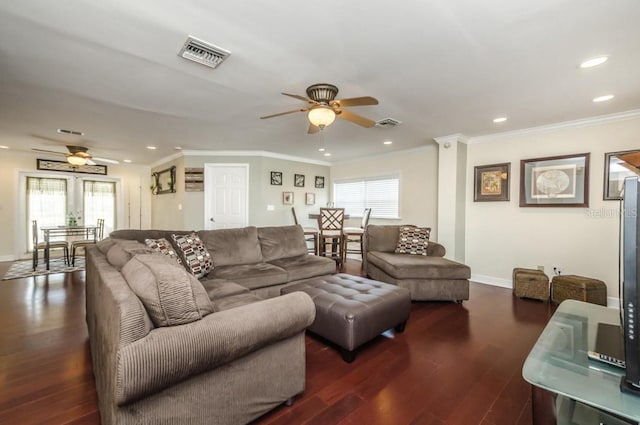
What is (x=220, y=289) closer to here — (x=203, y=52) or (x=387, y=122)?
(x=203, y=52)

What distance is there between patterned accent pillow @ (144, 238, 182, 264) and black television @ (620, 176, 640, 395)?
2900 millimetres

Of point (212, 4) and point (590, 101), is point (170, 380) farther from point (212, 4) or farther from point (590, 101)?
point (590, 101)

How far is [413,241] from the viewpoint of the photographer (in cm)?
408

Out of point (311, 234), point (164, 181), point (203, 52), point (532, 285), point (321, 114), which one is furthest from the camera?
point (164, 181)

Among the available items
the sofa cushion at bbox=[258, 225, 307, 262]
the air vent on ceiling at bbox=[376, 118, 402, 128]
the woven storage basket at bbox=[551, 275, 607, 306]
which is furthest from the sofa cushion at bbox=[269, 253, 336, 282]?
the woven storage basket at bbox=[551, 275, 607, 306]

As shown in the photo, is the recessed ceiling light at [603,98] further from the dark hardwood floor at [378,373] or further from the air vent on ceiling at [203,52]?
the air vent on ceiling at [203,52]

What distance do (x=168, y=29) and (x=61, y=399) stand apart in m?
2.43

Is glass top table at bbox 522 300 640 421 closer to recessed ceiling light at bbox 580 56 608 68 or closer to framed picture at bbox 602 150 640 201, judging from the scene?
recessed ceiling light at bbox 580 56 608 68

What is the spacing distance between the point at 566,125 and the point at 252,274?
4.44 m

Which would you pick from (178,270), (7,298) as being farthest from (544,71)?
(7,298)

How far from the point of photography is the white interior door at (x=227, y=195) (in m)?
5.68

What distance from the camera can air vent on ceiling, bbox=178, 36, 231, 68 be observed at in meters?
1.93

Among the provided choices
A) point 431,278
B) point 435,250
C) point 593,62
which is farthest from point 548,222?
point 593,62

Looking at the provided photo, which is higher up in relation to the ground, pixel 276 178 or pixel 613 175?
pixel 276 178
